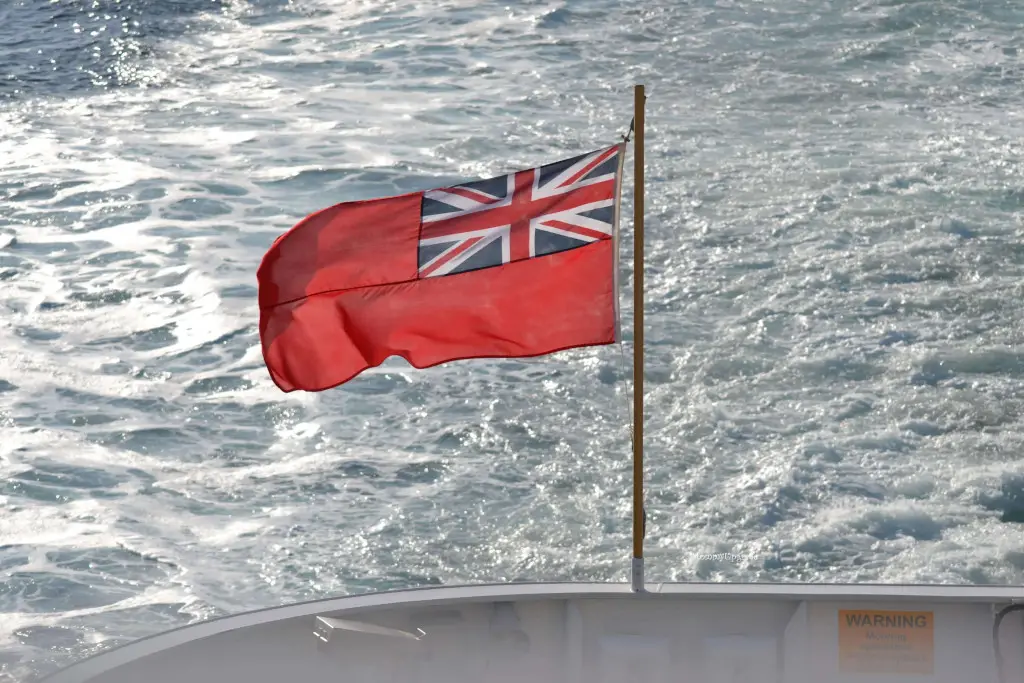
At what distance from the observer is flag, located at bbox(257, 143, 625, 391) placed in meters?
4.70

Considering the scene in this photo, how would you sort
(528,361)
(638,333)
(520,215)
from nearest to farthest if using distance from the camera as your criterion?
(638,333) < (520,215) < (528,361)

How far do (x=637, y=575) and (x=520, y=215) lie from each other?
4.56 feet

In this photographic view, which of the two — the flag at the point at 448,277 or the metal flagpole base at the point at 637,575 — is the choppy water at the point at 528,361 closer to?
the flag at the point at 448,277

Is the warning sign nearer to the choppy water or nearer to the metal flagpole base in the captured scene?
the metal flagpole base

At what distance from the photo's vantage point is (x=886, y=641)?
4516 mm

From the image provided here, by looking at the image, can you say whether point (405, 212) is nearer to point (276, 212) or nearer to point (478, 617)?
point (478, 617)

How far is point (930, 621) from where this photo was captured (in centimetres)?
449

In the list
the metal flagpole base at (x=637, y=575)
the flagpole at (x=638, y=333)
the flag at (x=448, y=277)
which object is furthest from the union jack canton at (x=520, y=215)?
the metal flagpole base at (x=637, y=575)

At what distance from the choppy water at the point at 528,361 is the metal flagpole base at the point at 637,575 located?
11.2 ft

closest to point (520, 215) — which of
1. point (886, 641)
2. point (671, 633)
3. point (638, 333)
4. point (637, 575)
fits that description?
point (638, 333)

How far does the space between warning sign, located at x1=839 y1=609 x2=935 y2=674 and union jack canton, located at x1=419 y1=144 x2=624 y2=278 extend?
5.43ft

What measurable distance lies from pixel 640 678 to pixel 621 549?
3.64 metres

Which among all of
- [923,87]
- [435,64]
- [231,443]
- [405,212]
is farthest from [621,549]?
[435,64]

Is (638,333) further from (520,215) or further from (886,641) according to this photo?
(886,641)
